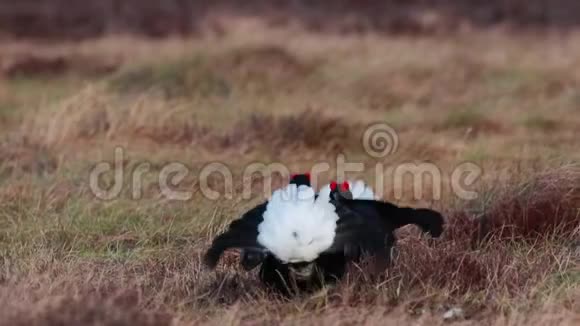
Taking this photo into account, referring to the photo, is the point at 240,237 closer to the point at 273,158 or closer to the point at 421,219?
the point at 421,219

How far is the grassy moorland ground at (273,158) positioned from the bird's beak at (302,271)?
0.17 metres

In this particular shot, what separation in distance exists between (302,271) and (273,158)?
13.5 feet

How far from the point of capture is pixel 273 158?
821 centimetres

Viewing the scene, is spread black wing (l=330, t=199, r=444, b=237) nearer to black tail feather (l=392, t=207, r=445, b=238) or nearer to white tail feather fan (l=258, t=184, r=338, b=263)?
black tail feather (l=392, t=207, r=445, b=238)

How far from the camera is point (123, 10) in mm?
18516

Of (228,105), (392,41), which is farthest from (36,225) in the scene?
(392,41)

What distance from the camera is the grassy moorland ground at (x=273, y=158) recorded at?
4.40m

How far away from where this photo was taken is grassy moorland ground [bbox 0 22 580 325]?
440 centimetres

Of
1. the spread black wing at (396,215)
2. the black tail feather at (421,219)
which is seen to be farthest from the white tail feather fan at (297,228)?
the black tail feather at (421,219)

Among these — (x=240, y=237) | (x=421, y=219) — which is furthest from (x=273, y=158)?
(x=240, y=237)

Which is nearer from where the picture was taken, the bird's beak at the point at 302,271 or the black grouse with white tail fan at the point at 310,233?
the black grouse with white tail fan at the point at 310,233

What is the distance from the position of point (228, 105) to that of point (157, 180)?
3635 millimetres

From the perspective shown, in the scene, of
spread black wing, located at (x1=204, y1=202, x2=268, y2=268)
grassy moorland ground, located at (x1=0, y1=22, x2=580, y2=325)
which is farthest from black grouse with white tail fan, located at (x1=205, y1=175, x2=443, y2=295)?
grassy moorland ground, located at (x1=0, y1=22, x2=580, y2=325)

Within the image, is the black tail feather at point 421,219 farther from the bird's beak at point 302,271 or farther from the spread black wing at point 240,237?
the spread black wing at point 240,237
